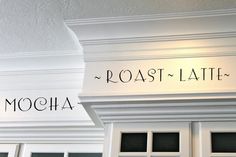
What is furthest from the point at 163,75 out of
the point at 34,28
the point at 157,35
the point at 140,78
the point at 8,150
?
the point at 8,150

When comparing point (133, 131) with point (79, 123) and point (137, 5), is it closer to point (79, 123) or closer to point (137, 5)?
point (79, 123)

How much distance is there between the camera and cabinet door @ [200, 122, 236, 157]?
95.6 inches

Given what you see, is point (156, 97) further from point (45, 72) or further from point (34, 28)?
point (45, 72)

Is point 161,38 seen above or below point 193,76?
Result: above

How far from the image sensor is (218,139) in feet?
8.13

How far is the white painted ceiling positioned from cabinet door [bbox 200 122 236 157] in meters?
0.66

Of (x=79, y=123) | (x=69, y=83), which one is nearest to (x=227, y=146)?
(x=79, y=123)

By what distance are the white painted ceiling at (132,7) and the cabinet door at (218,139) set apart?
66cm

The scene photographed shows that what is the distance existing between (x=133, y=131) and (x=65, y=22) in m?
0.77

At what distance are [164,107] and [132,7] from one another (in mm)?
595

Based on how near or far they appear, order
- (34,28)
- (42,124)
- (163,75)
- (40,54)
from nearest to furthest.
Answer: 1. (163,75)
2. (34,28)
3. (42,124)
4. (40,54)

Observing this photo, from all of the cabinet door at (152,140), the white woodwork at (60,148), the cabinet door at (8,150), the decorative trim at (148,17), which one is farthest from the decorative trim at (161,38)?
the cabinet door at (8,150)

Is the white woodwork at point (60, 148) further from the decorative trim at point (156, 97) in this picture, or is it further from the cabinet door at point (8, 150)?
the decorative trim at point (156, 97)

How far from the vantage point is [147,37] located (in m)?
2.63
